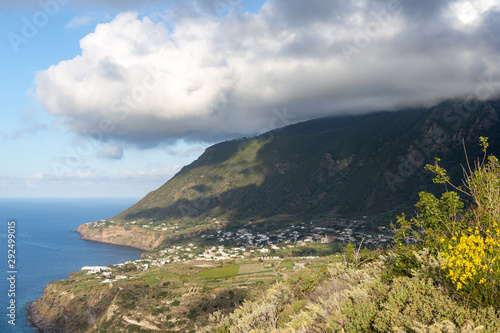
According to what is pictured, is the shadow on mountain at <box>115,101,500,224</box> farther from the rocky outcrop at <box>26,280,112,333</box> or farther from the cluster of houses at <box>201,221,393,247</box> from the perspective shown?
the rocky outcrop at <box>26,280,112,333</box>

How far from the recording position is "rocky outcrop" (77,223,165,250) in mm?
145875

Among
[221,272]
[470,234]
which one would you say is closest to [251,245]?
[221,272]

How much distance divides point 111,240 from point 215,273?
4822 inches

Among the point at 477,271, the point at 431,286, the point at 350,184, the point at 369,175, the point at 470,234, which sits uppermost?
the point at 470,234

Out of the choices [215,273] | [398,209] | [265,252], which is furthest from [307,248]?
[398,209]

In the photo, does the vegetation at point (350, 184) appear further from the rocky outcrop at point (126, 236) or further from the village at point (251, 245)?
the village at point (251, 245)

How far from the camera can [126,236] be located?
162 meters

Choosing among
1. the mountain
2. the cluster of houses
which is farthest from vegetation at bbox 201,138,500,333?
the mountain

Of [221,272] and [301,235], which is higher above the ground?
[221,272]

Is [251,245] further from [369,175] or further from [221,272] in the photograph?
[369,175]

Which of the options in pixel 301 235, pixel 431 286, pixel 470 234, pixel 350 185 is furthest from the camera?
pixel 350 185

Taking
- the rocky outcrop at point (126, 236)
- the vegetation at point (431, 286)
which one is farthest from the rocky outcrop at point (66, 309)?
the rocky outcrop at point (126, 236)

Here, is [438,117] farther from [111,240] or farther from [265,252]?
[111,240]

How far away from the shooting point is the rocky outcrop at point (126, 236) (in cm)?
14588
